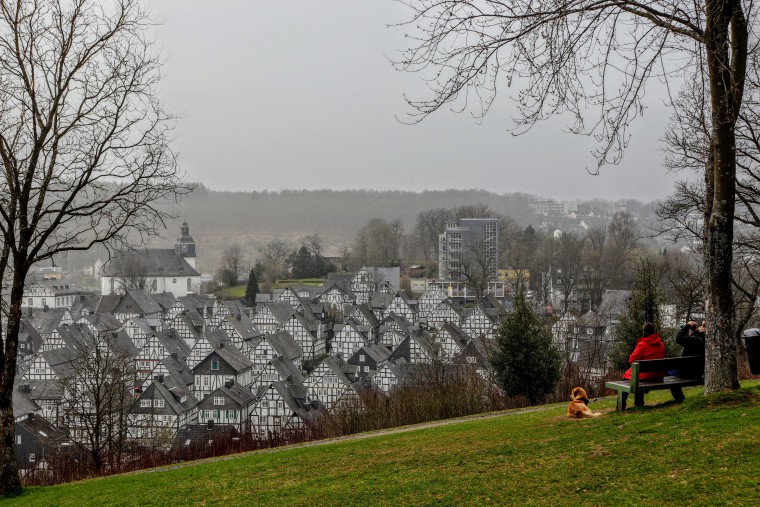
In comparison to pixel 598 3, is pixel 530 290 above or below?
below

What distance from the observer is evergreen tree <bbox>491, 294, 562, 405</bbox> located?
71.8 ft

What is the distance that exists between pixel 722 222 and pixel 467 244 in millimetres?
89968

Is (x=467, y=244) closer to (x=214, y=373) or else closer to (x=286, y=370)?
(x=286, y=370)

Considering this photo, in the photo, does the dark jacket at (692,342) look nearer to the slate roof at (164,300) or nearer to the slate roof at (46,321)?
the slate roof at (46,321)

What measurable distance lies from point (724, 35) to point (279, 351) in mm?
45491

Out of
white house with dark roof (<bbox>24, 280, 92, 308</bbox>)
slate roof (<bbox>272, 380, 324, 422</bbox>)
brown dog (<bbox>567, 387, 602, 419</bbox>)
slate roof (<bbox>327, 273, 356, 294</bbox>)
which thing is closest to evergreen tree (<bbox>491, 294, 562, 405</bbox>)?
brown dog (<bbox>567, 387, 602, 419</bbox>)

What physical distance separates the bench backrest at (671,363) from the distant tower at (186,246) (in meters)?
108

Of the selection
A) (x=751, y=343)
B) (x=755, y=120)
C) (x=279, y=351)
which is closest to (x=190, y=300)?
(x=279, y=351)

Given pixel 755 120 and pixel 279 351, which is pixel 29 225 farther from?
pixel 279 351

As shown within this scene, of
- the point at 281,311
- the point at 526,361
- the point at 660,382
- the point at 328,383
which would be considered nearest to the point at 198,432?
the point at 328,383

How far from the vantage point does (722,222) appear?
7.86m

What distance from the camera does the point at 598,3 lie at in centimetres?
714

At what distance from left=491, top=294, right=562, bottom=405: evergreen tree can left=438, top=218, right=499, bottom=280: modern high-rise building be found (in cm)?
6761

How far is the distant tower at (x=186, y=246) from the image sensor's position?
11176 cm
